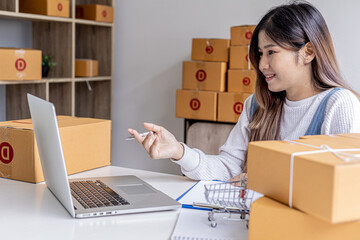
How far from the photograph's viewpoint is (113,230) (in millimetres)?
986

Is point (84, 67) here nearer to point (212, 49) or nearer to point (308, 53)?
point (212, 49)

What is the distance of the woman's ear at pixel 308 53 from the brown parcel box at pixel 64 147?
2.39 feet

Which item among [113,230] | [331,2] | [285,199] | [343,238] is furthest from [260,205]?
[331,2]

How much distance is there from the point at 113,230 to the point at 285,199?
0.39 m

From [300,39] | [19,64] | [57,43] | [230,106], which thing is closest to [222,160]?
[300,39]

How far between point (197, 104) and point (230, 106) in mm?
212

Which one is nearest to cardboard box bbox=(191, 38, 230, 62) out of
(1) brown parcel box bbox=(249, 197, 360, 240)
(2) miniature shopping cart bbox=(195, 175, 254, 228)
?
(2) miniature shopping cart bbox=(195, 175, 254, 228)

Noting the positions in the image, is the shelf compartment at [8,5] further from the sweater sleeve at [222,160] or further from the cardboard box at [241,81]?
the sweater sleeve at [222,160]

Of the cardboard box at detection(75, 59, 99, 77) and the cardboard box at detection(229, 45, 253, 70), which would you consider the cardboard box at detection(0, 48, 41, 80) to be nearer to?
the cardboard box at detection(75, 59, 99, 77)

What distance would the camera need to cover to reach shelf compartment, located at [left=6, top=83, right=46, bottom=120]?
2934 millimetres

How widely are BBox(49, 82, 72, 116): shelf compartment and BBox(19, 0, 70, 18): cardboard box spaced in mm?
497

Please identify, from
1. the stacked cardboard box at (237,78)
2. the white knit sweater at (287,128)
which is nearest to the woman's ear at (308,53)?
the white knit sweater at (287,128)

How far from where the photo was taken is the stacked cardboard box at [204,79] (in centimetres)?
275

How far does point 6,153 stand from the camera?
1.44 metres
